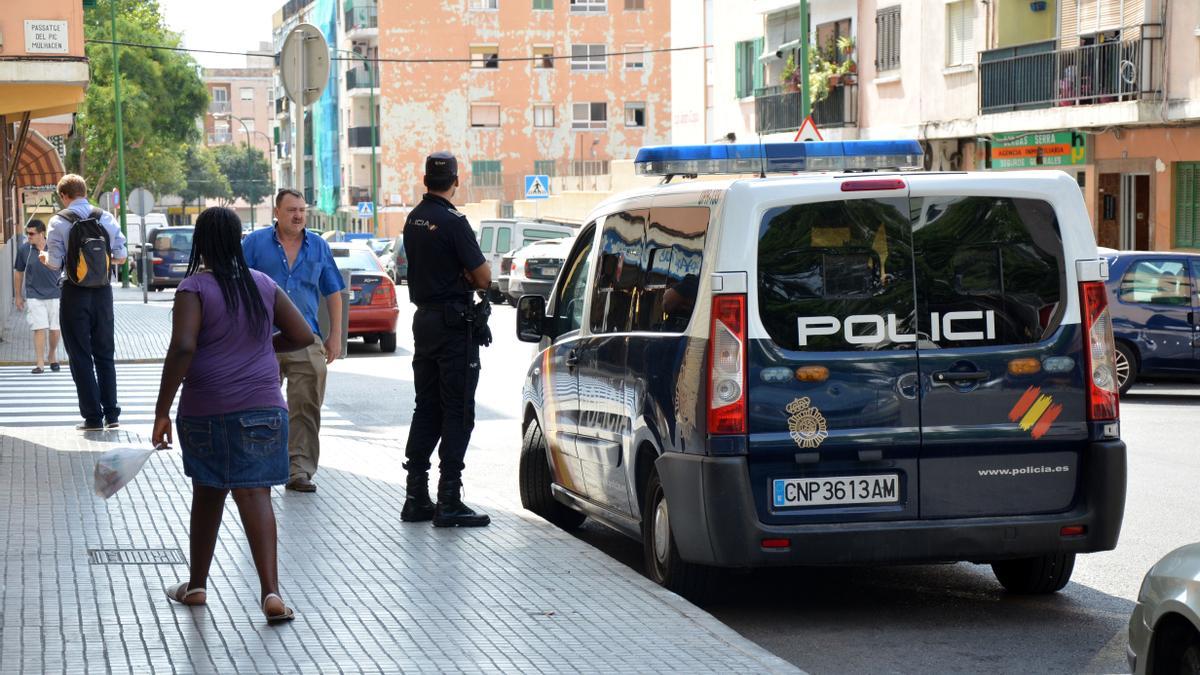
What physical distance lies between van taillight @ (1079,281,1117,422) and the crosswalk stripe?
937 cm

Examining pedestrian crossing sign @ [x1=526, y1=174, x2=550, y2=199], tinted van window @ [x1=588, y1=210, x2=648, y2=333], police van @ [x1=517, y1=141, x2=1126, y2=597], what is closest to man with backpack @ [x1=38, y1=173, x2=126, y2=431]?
tinted van window @ [x1=588, y1=210, x2=648, y2=333]

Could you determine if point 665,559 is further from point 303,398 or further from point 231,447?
point 303,398

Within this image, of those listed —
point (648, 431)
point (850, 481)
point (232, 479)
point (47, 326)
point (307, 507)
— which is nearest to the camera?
point (232, 479)

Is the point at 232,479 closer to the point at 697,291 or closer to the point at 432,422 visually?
the point at 697,291

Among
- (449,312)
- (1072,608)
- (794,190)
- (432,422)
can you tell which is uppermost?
(794,190)

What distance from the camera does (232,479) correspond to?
7.09 metres

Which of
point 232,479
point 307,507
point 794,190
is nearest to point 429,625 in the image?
point 232,479

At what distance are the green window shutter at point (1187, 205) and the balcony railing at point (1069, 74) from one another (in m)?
1.50

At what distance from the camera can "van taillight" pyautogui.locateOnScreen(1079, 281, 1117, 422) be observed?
7.82m

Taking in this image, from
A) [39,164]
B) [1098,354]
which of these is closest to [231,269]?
[1098,354]

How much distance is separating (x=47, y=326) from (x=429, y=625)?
50.6 feet

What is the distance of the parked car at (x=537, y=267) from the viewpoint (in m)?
36.8

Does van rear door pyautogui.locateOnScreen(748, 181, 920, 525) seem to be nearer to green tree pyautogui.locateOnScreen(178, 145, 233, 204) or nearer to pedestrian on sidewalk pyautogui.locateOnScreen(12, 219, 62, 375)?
pedestrian on sidewalk pyautogui.locateOnScreen(12, 219, 62, 375)

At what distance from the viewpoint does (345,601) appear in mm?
7621
